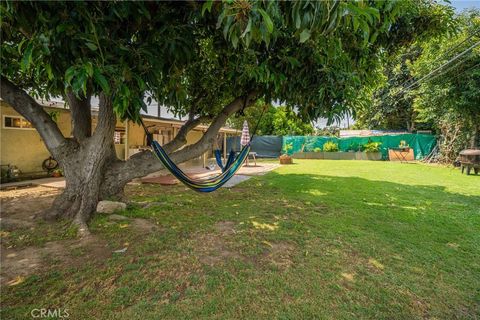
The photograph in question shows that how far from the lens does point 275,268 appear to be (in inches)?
92.2

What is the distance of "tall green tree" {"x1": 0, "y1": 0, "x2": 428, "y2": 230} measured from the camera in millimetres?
1297

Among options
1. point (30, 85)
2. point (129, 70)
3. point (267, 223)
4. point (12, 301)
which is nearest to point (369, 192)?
point (267, 223)

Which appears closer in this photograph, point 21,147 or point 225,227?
point 225,227

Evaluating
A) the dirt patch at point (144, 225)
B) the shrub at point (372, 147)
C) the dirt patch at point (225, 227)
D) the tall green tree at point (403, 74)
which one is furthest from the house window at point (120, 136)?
the shrub at point (372, 147)

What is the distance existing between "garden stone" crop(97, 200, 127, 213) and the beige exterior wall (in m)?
4.70

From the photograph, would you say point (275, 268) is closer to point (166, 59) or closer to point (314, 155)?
point (166, 59)

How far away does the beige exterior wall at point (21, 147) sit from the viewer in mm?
6367

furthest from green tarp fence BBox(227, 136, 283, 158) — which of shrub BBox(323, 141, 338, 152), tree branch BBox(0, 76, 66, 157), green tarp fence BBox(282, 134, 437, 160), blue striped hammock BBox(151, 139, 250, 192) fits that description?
tree branch BBox(0, 76, 66, 157)

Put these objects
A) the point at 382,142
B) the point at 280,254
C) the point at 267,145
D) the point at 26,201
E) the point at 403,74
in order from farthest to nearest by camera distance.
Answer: the point at 403,74 → the point at 267,145 → the point at 382,142 → the point at 26,201 → the point at 280,254

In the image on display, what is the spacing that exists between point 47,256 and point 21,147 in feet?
19.3

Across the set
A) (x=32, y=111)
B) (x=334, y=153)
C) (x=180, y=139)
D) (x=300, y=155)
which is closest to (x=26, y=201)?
(x=32, y=111)

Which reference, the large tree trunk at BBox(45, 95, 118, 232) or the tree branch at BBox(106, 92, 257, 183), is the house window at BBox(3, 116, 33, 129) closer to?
the large tree trunk at BBox(45, 95, 118, 232)

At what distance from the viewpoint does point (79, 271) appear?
2.21 m

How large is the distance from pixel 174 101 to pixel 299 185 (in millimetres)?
4024
